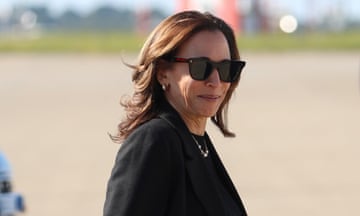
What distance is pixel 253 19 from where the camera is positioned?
342ft

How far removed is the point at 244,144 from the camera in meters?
14.7

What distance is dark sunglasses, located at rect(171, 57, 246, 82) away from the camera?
329 cm

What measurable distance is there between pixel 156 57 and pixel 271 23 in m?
106

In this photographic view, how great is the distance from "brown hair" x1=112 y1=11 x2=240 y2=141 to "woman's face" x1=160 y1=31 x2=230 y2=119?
0.08ft

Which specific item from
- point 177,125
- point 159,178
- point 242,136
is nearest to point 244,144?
point 242,136

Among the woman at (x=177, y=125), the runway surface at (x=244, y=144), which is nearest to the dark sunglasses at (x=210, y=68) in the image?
the woman at (x=177, y=125)

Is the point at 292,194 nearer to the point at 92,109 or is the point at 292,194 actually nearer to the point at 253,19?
the point at 92,109

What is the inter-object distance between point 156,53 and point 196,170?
1.24ft

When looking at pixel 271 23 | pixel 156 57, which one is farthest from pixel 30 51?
pixel 156 57

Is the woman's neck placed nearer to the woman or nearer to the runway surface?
the woman

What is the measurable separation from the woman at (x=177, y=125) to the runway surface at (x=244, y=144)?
1120 millimetres

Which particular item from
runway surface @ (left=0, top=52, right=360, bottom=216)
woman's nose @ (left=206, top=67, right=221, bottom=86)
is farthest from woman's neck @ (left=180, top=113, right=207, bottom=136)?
runway surface @ (left=0, top=52, right=360, bottom=216)

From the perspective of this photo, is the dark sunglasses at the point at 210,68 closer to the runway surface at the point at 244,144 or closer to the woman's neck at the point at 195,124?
the woman's neck at the point at 195,124

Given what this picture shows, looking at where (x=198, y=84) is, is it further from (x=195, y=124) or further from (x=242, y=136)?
(x=242, y=136)
